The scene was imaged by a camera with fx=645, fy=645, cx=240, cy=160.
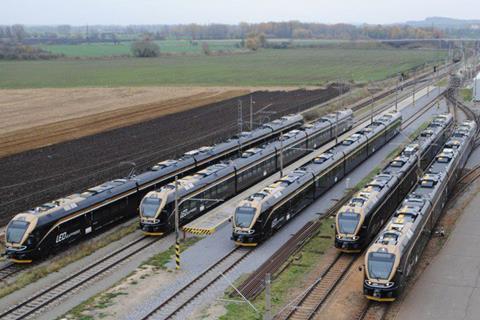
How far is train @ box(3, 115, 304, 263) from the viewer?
119 feet

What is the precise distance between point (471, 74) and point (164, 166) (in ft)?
334

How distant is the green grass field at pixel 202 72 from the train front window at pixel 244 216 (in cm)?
9865

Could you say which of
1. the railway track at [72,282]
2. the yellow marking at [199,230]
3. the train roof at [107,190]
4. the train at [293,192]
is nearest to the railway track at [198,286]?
the train at [293,192]

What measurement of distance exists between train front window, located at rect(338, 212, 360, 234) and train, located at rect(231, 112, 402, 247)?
489 centimetres

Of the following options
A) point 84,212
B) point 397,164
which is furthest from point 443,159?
point 84,212

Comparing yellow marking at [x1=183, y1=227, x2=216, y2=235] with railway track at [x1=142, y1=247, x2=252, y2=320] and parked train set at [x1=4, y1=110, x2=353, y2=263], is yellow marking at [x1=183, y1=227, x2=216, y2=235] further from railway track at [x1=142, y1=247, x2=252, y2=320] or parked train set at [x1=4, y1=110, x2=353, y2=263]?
parked train set at [x1=4, y1=110, x2=353, y2=263]

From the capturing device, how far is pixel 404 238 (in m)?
31.9

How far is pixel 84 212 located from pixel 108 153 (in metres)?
27.8

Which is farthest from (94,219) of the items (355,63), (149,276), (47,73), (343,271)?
(355,63)

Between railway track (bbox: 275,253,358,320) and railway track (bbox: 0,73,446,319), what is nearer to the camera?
railway track (bbox: 275,253,358,320)

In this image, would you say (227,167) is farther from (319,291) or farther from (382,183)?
(319,291)

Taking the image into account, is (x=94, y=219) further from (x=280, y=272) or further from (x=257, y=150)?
(x=257, y=150)

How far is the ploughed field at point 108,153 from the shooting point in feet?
174

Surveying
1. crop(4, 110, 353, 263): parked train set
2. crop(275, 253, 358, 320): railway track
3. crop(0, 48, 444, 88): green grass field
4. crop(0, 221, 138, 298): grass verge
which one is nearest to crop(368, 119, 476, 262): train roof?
crop(275, 253, 358, 320): railway track
